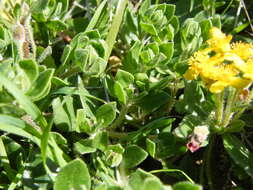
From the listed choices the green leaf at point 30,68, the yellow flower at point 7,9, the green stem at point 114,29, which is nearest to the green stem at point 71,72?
the green stem at point 114,29

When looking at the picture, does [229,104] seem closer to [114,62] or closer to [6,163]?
[114,62]

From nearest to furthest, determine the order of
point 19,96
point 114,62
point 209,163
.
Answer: point 19,96
point 209,163
point 114,62

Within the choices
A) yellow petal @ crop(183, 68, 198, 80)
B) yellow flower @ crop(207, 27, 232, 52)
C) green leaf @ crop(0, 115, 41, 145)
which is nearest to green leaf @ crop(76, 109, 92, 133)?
green leaf @ crop(0, 115, 41, 145)

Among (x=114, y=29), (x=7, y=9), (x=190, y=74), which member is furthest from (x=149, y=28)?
(x=7, y=9)

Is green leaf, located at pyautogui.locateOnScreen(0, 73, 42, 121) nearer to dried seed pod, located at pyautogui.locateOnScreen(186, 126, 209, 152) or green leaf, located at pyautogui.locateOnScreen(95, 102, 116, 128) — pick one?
green leaf, located at pyautogui.locateOnScreen(95, 102, 116, 128)

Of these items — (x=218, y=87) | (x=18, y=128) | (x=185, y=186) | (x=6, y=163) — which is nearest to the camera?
(x=185, y=186)

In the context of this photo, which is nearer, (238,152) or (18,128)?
(18,128)
